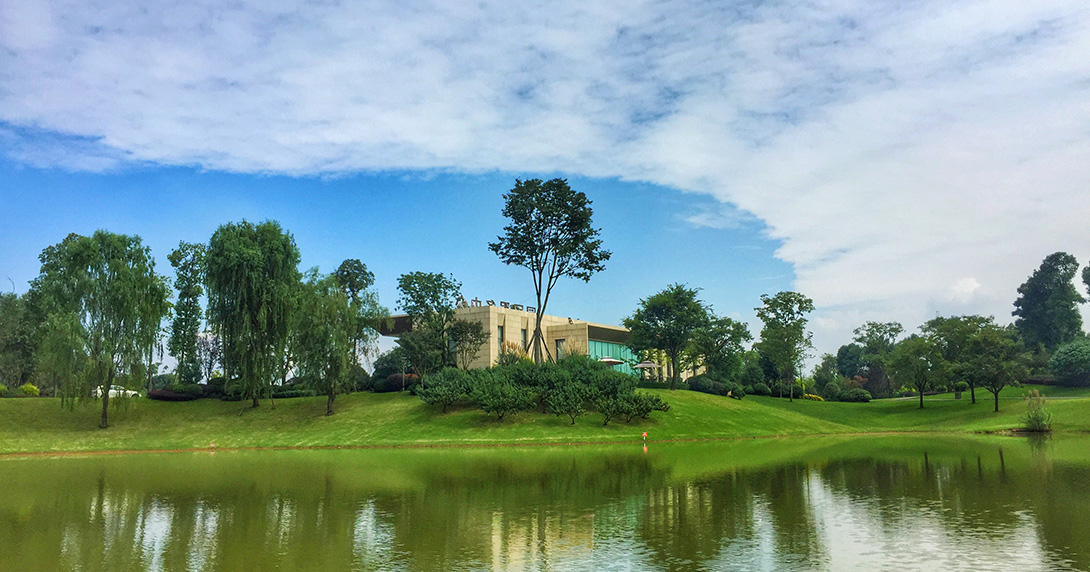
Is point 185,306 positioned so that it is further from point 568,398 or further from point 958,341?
point 958,341

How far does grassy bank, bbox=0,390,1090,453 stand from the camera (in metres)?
45.7

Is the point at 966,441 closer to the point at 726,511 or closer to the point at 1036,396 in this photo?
the point at 1036,396

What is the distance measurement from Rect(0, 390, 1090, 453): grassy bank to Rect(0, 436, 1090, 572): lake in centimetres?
1298

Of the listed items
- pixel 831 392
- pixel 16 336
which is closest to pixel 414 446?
pixel 831 392

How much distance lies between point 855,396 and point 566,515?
224ft

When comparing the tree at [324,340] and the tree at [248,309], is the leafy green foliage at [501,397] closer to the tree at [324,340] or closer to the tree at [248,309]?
the tree at [324,340]

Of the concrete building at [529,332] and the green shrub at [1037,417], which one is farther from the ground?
the concrete building at [529,332]

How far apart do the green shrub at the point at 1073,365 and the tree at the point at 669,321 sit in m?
50.0

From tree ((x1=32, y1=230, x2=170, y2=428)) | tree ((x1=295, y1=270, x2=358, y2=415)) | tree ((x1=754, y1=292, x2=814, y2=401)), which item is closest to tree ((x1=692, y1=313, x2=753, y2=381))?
tree ((x1=754, y1=292, x2=814, y2=401))

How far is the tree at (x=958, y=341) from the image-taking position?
196 feet

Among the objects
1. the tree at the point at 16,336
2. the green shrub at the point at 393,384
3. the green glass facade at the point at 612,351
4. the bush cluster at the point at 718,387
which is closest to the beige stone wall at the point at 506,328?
the green glass facade at the point at 612,351

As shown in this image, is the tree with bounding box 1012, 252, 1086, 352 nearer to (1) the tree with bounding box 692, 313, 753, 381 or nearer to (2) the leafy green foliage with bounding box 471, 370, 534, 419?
(1) the tree with bounding box 692, 313, 753, 381

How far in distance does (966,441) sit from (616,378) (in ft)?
73.0

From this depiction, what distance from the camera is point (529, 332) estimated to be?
8269 cm
